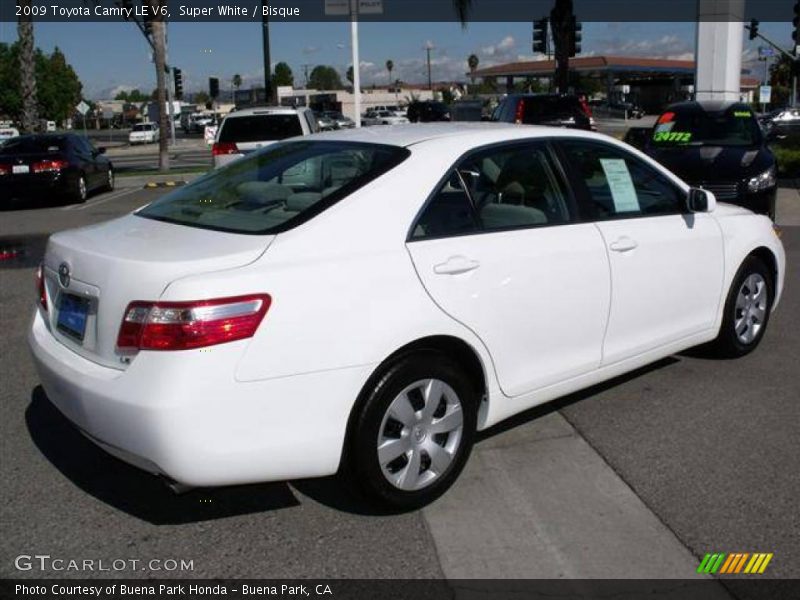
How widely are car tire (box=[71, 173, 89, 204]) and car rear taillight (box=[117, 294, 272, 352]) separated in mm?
14077

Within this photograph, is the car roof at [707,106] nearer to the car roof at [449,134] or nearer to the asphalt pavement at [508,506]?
the asphalt pavement at [508,506]

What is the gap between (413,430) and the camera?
3.54m

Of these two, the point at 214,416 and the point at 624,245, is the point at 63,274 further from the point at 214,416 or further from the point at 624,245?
the point at 624,245

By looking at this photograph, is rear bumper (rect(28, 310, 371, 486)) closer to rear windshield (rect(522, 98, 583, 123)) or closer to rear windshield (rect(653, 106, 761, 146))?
rear windshield (rect(653, 106, 761, 146))

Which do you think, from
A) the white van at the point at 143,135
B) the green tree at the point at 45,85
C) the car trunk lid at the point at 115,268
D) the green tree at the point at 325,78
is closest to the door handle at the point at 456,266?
the car trunk lid at the point at 115,268

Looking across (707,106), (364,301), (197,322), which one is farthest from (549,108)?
(197,322)

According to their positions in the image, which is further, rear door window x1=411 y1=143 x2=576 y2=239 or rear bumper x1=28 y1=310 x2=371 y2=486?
rear door window x1=411 y1=143 x2=576 y2=239

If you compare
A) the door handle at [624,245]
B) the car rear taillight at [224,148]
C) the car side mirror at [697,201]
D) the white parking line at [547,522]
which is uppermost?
the car rear taillight at [224,148]

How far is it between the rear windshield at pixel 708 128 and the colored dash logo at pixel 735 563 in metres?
8.75

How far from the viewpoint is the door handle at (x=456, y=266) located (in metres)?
3.57

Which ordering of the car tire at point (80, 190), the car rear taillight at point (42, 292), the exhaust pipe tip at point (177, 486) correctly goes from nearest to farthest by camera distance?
1. the exhaust pipe tip at point (177, 486)
2. the car rear taillight at point (42, 292)
3. the car tire at point (80, 190)

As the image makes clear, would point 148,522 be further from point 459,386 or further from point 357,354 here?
point 459,386

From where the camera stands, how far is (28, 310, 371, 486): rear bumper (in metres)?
2.99

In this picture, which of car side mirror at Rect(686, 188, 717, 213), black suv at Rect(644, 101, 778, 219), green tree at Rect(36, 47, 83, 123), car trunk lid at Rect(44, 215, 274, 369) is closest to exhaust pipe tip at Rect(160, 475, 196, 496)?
car trunk lid at Rect(44, 215, 274, 369)
